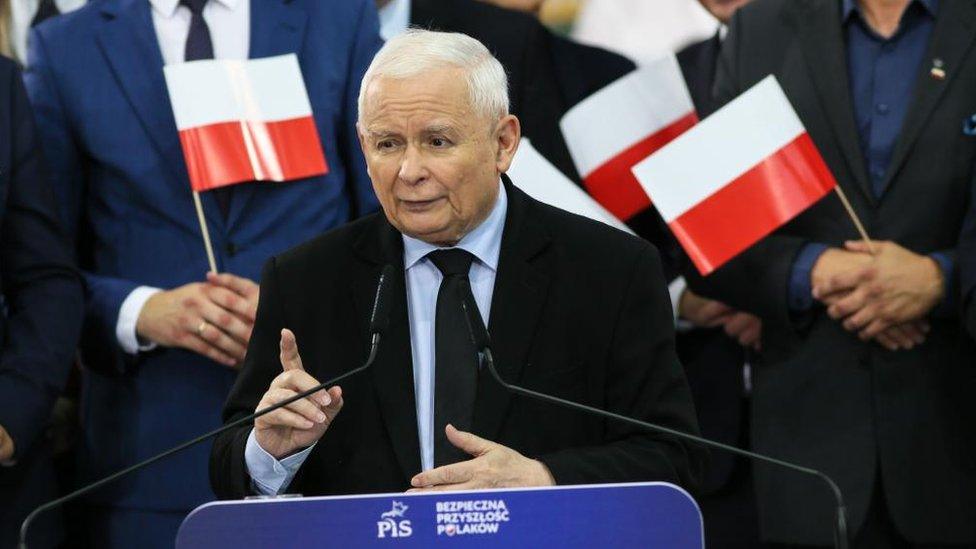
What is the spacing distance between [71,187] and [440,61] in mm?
1370

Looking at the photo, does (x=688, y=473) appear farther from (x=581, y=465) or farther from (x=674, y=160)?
(x=674, y=160)

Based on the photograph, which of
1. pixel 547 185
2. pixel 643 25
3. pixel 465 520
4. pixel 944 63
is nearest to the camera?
pixel 465 520

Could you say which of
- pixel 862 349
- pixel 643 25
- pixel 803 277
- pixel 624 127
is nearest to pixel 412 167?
pixel 803 277

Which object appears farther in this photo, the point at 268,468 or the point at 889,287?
the point at 889,287

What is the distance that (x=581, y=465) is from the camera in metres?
2.65

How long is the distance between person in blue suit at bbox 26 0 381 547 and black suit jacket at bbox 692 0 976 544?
3.38ft

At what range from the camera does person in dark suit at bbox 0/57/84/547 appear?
11.4 feet

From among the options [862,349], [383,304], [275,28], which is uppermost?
[275,28]

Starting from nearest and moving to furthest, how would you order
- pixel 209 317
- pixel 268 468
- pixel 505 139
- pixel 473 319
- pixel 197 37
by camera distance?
pixel 473 319 < pixel 268 468 < pixel 505 139 < pixel 209 317 < pixel 197 37

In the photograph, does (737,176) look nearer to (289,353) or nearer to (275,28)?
(275,28)

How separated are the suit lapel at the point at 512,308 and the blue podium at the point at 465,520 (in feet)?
1.93

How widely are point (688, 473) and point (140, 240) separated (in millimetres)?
1548

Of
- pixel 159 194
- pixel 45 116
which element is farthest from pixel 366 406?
pixel 45 116

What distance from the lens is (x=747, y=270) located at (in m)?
3.79
